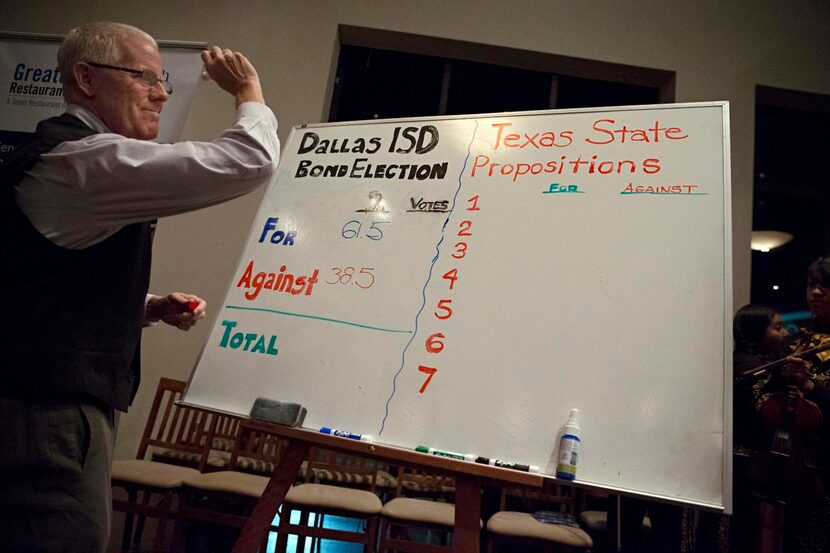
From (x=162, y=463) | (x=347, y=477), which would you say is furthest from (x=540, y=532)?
(x=162, y=463)

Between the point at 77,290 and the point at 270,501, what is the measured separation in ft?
3.04

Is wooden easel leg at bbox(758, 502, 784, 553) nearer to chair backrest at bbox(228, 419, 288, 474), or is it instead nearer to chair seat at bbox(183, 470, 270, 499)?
chair seat at bbox(183, 470, 270, 499)

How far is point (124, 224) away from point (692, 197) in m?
1.51

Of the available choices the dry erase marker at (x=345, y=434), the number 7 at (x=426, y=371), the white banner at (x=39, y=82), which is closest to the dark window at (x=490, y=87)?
the white banner at (x=39, y=82)

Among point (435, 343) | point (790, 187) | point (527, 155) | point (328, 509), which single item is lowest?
point (328, 509)

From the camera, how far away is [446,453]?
1.63 m

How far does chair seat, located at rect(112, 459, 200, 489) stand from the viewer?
2574 millimetres

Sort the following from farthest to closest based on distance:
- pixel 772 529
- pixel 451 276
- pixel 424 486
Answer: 1. pixel 424 486
2. pixel 772 529
3. pixel 451 276

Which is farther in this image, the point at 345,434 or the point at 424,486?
the point at 424,486

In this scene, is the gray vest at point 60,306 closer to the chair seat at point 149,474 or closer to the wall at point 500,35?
the chair seat at point 149,474

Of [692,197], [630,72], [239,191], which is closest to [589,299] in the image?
[692,197]

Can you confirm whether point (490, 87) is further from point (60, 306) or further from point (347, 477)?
point (60, 306)

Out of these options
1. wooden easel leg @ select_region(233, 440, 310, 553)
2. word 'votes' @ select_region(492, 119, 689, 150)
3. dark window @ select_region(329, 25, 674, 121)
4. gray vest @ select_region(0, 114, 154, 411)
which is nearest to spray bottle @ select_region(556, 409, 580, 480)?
wooden easel leg @ select_region(233, 440, 310, 553)

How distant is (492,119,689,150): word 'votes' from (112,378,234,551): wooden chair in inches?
63.8
